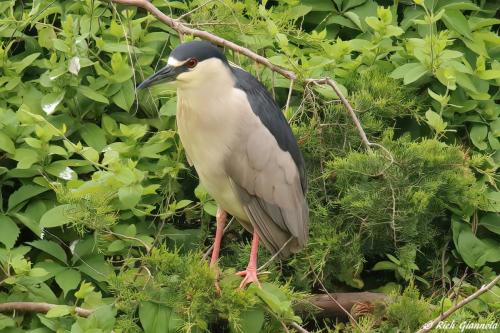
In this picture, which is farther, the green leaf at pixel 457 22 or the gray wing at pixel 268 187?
the green leaf at pixel 457 22

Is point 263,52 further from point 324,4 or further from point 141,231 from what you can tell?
point 141,231

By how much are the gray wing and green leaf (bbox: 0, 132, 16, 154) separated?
83 cm

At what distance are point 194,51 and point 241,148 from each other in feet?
1.33

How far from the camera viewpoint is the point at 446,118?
452 cm

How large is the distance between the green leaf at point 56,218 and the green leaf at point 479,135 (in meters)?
1.73

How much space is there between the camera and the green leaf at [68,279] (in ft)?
12.3

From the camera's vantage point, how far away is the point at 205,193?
13.5ft

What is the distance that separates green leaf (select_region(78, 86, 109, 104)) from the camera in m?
4.19

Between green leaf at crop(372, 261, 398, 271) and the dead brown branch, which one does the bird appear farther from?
green leaf at crop(372, 261, 398, 271)

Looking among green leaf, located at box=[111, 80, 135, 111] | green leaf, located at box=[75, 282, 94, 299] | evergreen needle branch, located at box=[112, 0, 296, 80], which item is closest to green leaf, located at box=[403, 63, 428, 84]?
evergreen needle branch, located at box=[112, 0, 296, 80]

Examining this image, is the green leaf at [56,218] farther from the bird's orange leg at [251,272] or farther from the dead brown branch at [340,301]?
the dead brown branch at [340,301]

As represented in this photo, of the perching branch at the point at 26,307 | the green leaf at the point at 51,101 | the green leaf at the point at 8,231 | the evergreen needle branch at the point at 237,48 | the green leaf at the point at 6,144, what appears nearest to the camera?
the perching branch at the point at 26,307

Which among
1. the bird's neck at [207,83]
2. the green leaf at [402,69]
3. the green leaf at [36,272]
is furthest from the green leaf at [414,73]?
the green leaf at [36,272]

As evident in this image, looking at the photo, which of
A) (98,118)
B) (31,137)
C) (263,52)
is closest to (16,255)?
(31,137)
